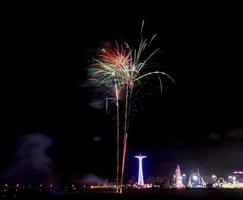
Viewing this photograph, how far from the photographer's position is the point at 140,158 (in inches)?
7707

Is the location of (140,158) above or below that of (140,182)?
above

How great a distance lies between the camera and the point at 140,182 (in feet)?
572

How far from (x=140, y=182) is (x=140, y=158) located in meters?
22.8

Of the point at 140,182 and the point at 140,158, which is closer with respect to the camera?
the point at 140,182
